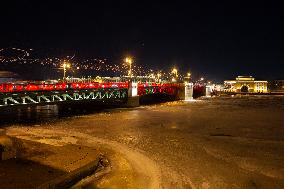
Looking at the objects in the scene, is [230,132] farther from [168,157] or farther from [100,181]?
[100,181]

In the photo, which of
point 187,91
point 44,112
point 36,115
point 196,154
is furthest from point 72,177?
point 187,91

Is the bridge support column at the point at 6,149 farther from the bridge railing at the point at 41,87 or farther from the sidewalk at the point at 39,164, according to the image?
the bridge railing at the point at 41,87

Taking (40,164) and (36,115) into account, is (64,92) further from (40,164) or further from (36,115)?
(40,164)

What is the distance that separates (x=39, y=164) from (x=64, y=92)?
25100 mm

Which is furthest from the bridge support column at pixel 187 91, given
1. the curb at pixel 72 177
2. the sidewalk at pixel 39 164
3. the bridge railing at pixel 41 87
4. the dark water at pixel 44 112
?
the curb at pixel 72 177

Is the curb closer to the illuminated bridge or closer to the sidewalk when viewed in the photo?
the sidewalk

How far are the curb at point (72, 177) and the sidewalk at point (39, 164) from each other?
13 cm

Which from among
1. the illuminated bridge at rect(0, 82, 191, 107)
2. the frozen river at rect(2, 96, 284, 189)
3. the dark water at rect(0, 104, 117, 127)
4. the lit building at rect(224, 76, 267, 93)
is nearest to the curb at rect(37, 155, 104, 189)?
the frozen river at rect(2, 96, 284, 189)

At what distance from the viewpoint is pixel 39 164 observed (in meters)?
10.9

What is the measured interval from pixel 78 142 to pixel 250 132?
12.3 meters

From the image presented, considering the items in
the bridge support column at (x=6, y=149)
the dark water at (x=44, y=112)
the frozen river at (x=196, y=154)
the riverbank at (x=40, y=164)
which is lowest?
the dark water at (x=44, y=112)

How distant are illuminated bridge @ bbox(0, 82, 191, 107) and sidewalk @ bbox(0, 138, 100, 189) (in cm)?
1580

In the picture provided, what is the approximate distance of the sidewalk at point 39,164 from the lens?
912 cm

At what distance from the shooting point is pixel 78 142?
17.6 metres
